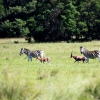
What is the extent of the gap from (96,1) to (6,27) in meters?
17.4

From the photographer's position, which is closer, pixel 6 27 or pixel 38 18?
pixel 38 18

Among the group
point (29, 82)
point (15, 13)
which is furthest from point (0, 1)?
point (29, 82)

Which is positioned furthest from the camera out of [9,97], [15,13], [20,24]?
[15,13]

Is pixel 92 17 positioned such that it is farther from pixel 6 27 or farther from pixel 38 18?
pixel 6 27

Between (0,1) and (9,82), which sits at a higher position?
(0,1)

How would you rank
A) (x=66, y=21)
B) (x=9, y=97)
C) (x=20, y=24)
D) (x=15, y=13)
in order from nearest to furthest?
(x=9, y=97), (x=66, y=21), (x=20, y=24), (x=15, y=13)

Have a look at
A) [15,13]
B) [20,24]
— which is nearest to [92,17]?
[20,24]

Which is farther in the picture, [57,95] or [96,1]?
[96,1]

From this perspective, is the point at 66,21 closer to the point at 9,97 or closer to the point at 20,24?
the point at 20,24

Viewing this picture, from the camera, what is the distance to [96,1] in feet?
187

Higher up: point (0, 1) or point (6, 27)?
point (0, 1)

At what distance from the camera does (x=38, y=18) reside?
191 ft

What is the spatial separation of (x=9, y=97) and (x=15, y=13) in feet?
201

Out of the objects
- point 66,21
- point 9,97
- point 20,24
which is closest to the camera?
point 9,97
